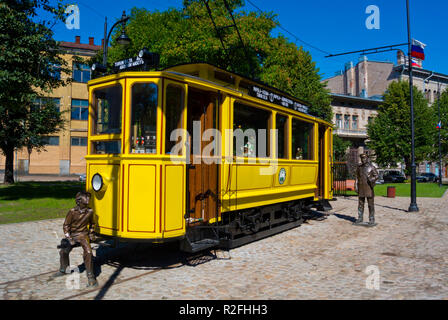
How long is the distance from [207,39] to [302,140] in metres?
11.0

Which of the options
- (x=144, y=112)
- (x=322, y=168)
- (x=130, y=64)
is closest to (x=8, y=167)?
(x=322, y=168)

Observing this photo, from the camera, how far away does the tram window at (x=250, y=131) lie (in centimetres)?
691

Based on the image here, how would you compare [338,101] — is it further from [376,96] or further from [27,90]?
[27,90]

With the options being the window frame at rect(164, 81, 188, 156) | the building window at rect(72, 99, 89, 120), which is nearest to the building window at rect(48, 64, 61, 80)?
the window frame at rect(164, 81, 188, 156)

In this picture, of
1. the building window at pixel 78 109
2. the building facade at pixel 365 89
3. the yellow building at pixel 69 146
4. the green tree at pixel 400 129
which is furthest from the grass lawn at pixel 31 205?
the building facade at pixel 365 89

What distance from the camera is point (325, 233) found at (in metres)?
9.23

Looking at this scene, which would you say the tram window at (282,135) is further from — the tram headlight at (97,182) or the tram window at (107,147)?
the tram headlight at (97,182)

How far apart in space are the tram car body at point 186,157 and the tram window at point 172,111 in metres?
0.02

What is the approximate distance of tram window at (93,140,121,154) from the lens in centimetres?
558

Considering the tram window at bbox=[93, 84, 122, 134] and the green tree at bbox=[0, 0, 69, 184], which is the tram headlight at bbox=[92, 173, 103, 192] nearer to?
the tram window at bbox=[93, 84, 122, 134]

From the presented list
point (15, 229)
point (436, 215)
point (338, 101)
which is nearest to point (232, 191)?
point (15, 229)

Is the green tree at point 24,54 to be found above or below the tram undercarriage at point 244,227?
above

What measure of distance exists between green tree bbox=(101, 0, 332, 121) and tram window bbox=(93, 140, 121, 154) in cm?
1272

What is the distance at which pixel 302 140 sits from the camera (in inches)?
377
